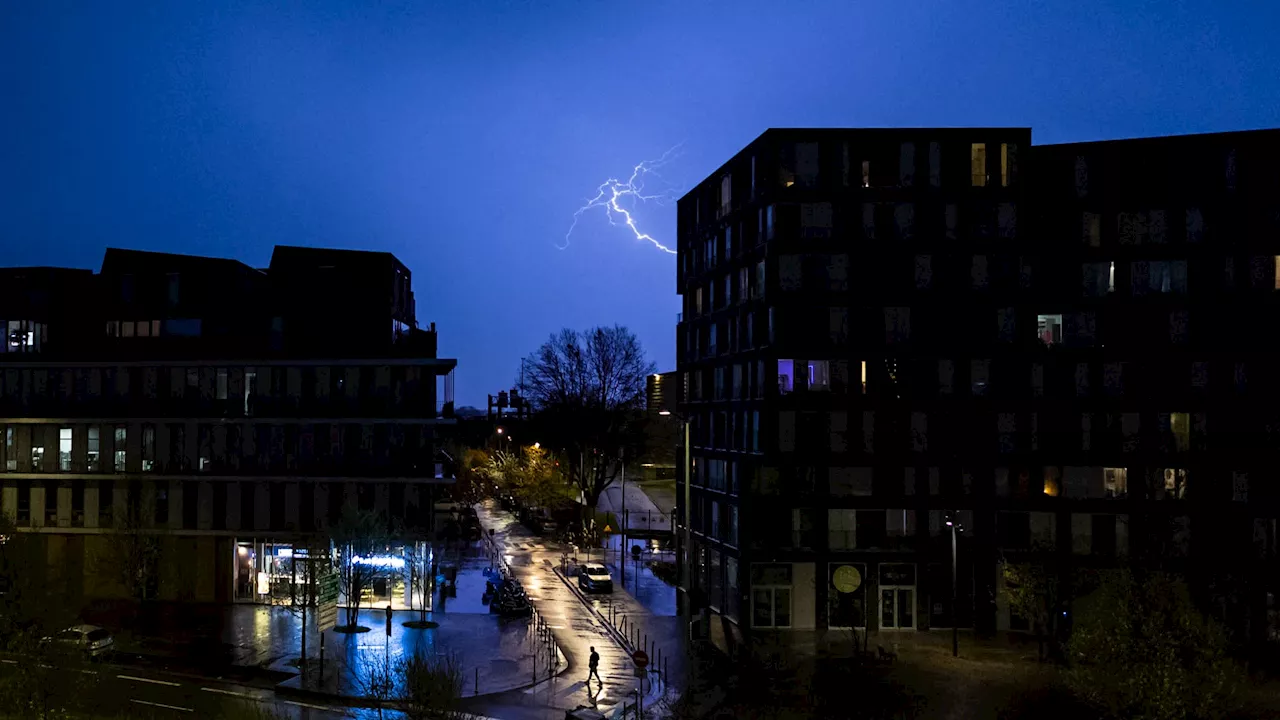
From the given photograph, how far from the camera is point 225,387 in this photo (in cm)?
6228

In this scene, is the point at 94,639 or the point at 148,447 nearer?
the point at 94,639

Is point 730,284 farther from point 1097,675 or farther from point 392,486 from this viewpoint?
point 1097,675

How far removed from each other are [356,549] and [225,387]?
14058 mm

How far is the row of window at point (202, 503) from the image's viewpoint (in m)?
60.2

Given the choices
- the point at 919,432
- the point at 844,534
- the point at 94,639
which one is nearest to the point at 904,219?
the point at 919,432

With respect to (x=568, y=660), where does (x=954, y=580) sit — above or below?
above

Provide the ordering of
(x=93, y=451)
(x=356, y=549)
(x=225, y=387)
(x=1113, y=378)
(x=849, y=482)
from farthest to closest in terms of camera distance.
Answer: (x=93, y=451), (x=225, y=387), (x=1113, y=378), (x=849, y=482), (x=356, y=549)

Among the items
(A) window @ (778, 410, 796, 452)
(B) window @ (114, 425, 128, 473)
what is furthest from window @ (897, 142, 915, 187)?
(B) window @ (114, 425, 128, 473)

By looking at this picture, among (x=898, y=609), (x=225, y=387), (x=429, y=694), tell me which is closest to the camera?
(x=429, y=694)

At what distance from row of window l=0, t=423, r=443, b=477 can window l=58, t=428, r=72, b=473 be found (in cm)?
6

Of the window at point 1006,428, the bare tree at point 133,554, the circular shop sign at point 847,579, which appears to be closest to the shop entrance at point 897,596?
the circular shop sign at point 847,579

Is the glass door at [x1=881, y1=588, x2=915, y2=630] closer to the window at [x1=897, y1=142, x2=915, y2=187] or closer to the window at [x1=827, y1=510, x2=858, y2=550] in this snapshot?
the window at [x1=827, y1=510, x2=858, y2=550]

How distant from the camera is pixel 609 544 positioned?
9206cm

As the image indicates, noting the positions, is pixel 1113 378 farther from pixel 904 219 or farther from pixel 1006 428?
pixel 904 219
